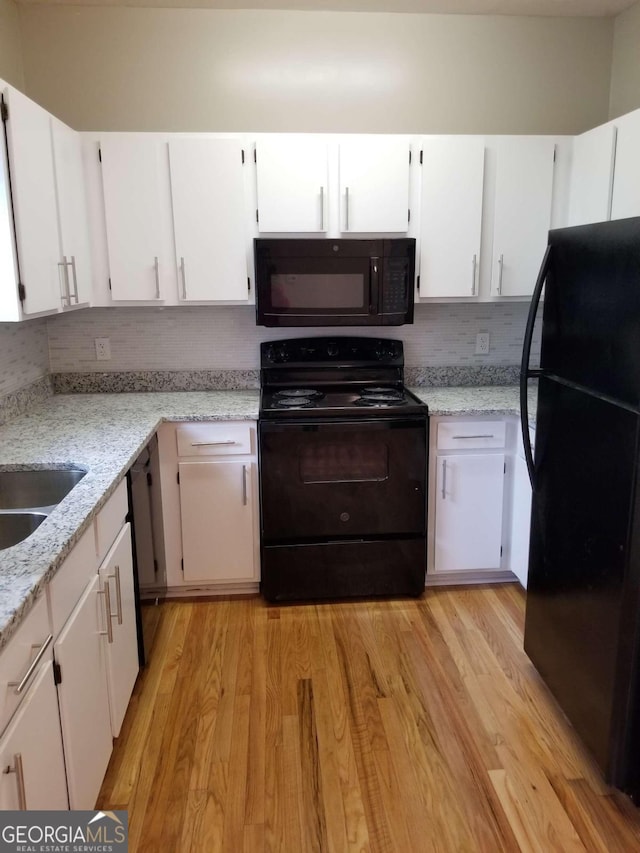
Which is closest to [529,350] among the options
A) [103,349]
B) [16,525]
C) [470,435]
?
[470,435]

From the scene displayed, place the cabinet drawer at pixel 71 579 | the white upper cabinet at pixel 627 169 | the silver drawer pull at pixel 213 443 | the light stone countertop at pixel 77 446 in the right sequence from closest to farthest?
the light stone countertop at pixel 77 446, the cabinet drawer at pixel 71 579, the white upper cabinet at pixel 627 169, the silver drawer pull at pixel 213 443

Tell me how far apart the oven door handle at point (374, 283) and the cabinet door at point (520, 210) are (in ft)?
1.77

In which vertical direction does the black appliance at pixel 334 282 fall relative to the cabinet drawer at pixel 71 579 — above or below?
above

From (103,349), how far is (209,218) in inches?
34.3

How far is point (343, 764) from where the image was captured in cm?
188

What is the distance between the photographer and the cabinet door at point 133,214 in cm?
261

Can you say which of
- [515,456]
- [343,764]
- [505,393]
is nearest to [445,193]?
[505,393]

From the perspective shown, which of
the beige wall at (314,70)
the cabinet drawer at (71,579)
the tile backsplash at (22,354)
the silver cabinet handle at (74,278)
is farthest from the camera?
the beige wall at (314,70)

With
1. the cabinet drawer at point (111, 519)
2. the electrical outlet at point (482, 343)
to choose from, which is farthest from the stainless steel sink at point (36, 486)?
the electrical outlet at point (482, 343)

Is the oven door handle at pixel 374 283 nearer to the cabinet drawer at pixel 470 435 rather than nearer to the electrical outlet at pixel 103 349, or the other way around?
the cabinet drawer at pixel 470 435

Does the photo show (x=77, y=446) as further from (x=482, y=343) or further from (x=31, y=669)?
(x=482, y=343)

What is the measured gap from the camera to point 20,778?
1106mm

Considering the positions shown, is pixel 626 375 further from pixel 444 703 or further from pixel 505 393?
pixel 505 393

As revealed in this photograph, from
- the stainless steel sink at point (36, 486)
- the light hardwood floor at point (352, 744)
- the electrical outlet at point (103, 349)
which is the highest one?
the electrical outlet at point (103, 349)
